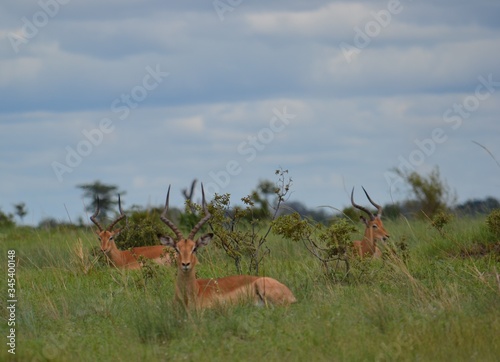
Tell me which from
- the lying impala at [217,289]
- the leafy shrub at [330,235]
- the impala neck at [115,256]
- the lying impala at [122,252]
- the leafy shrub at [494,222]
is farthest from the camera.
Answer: the impala neck at [115,256]

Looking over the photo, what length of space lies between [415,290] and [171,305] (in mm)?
2684

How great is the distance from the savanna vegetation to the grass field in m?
0.01

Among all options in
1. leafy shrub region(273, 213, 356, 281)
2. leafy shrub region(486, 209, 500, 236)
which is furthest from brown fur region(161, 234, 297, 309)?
leafy shrub region(486, 209, 500, 236)

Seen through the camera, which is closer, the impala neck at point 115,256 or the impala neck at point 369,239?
the impala neck at point 369,239

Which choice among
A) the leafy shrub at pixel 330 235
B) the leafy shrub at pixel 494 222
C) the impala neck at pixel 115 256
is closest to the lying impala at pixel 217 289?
the leafy shrub at pixel 330 235

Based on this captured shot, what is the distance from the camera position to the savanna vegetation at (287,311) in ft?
25.1

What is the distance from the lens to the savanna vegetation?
25.1 feet

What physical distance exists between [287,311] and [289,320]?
0.51m

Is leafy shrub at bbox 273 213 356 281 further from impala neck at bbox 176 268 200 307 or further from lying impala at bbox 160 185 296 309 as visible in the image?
impala neck at bbox 176 268 200 307

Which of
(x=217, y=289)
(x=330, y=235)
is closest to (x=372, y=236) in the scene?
(x=330, y=235)

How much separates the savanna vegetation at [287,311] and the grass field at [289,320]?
15 mm

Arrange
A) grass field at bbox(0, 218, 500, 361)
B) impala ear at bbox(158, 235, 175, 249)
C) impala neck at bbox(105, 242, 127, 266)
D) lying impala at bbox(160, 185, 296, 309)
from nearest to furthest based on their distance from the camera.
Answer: grass field at bbox(0, 218, 500, 361) → lying impala at bbox(160, 185, 296, 309) → impala ear at bbox(158, 235, 175, 249) → impala neck at bbox(105, 242, 127, 266)

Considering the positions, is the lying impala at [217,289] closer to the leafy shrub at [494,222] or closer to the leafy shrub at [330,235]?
the leafy shrub at [330,235]

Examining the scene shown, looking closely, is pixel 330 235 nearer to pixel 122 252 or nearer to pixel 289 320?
pixel 289 320
